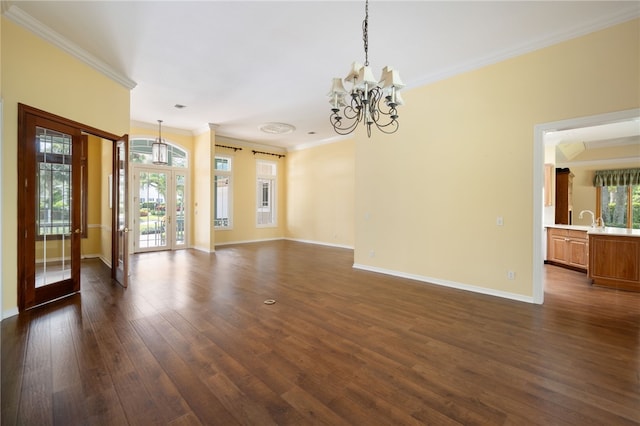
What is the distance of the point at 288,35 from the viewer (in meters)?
3.43

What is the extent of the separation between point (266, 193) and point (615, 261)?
877 cm

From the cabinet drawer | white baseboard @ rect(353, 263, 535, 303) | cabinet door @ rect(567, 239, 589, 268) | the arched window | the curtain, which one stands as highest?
the arched window

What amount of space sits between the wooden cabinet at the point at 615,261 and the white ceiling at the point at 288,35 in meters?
3.13

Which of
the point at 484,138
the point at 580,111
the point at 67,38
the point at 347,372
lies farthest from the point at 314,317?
the point at 67,38

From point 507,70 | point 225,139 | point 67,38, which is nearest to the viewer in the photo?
point 67,38

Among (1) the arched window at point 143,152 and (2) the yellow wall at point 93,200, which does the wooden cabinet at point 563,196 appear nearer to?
(1) the arched window at point 143,152

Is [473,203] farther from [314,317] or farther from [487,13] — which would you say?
[314,317]

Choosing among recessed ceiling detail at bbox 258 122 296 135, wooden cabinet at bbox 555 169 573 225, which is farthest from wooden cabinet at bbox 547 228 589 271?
recessed ceiling detail at bbox 258 122 296 135

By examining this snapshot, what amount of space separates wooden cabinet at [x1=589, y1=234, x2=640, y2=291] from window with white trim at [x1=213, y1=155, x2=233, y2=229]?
8566mm

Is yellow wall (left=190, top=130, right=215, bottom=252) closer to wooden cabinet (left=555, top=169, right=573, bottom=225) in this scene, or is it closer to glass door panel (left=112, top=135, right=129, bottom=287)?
glass door panel (left=112, top=135, right=129, bottom=287)

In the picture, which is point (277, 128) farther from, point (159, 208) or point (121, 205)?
point (121, 205)

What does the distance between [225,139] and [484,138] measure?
724 centimetres

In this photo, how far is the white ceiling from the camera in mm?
2963

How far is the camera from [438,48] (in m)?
3.71
